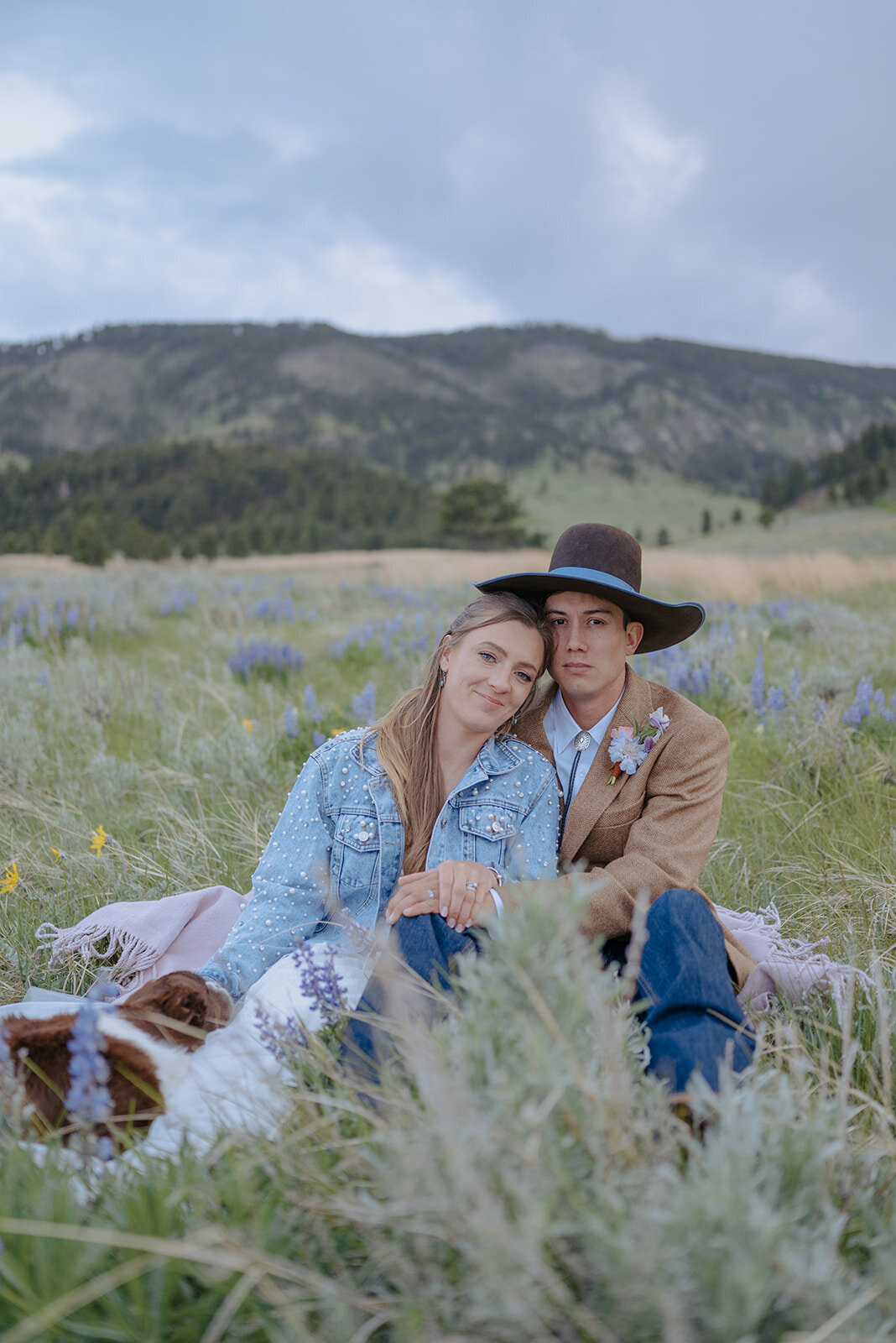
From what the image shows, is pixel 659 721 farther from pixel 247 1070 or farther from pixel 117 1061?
pixel 117 1061

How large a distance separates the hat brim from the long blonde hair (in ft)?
0.18

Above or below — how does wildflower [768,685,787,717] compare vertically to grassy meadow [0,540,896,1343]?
above

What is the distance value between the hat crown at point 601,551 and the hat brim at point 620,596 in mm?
37

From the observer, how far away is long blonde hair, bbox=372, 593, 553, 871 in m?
2.78

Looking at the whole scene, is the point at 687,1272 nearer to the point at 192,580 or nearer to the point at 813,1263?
the point at 813,1263

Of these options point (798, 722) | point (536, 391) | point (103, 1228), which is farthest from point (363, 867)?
point (536, 391)

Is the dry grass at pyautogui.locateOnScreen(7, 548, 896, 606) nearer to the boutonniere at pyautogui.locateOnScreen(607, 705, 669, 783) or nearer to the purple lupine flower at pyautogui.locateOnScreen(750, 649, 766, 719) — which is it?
the purple lupine flower at pyautogui.locateOnScreen(750, 649, 766, 719)

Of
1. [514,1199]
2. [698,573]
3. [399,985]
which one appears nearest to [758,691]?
[399,985]

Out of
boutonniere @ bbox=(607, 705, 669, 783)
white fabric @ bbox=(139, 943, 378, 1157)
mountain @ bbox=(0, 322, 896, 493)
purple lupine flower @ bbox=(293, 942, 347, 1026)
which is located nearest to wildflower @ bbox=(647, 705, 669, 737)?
boutonniere @ bbox=(607, 705, 669, 783)

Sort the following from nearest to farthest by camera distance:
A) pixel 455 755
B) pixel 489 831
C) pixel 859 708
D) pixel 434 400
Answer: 1. pixel 489 831
2. pixel 455 755
3. pixel 859 708
4. pixel 434 400

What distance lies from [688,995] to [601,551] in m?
1.42

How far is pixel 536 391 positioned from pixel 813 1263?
18584 cm

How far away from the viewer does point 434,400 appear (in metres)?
143

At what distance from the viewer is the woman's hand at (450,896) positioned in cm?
234
